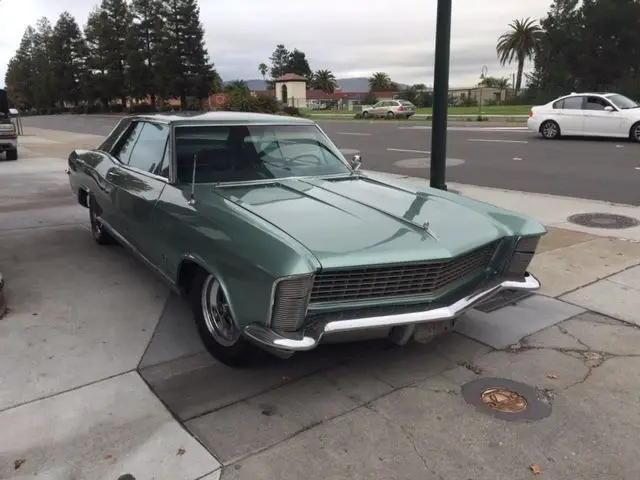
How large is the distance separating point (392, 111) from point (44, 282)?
117 feet

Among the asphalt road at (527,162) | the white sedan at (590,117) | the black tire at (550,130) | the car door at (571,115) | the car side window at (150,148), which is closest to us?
the car side window at (150,148)

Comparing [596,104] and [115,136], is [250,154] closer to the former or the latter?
[115,136]

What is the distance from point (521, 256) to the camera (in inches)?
141

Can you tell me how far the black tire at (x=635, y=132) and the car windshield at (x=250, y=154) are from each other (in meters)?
13.9

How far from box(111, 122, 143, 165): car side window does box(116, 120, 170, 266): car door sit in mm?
71

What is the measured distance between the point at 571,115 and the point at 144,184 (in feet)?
50.3

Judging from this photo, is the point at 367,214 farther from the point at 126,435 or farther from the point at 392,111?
the point at 392,111

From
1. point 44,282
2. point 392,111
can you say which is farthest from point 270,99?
point 44,282

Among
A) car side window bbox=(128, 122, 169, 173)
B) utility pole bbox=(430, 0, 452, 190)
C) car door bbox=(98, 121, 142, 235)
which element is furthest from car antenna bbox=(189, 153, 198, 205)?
utility pole bbox=(430, 0, 452, 190)

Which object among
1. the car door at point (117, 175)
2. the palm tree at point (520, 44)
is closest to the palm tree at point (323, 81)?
the palm tree at point (520, 44)

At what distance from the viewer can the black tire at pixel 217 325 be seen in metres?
3.25

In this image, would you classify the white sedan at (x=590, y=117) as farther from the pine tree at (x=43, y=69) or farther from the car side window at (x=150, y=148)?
the pine tree at (x=43, y=69)

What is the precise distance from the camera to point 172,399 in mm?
3055

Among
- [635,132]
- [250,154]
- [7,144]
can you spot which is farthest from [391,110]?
[250,154]
